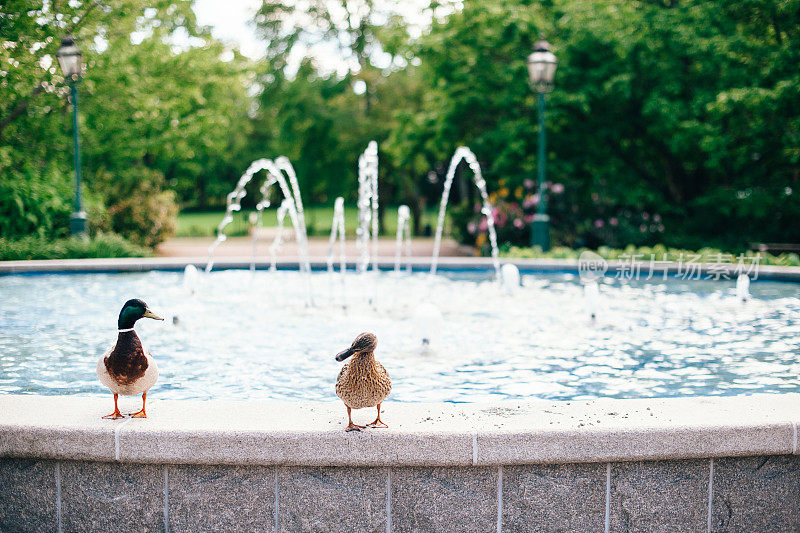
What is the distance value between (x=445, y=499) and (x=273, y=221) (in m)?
51.3

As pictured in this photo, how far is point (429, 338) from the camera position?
7148 mm

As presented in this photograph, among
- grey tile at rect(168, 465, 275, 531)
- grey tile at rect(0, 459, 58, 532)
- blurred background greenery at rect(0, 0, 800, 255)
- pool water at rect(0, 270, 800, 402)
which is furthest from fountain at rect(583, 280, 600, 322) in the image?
blurred background greenery at rect(0, 0, 800, 255)

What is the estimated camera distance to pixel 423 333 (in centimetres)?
709

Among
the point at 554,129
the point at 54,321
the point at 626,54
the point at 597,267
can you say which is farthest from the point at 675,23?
the point at 54,321

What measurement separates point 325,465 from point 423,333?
367cm

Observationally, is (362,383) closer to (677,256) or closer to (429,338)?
(429,338)

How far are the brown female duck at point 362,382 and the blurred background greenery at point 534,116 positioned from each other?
14509 millimetres

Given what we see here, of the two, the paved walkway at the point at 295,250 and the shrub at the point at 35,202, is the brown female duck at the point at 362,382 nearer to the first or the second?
the shrub at the point at 35,202

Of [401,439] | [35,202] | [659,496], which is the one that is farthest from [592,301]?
[35,202]

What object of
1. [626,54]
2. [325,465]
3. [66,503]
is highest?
[626,54]

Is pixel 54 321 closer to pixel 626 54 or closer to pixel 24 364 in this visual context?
pixel 24 364

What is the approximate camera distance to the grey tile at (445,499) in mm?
3514

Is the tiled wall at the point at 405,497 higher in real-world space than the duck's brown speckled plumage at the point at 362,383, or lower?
lower

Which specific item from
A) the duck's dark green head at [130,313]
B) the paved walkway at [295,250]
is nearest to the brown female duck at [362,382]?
the duck's dark green head at [130,313]
